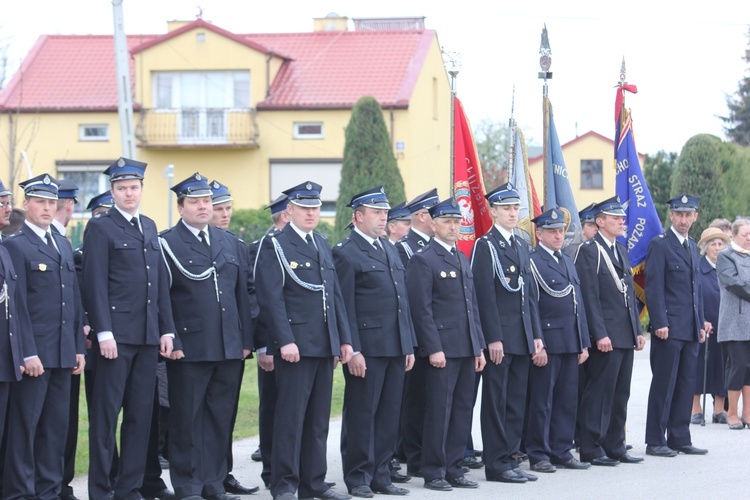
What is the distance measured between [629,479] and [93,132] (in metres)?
32.2

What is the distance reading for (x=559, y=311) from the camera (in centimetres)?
1080

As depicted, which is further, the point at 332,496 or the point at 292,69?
the point at 292,69

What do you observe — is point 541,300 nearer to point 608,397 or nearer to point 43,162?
point 608,397

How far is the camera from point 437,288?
32.5 feet

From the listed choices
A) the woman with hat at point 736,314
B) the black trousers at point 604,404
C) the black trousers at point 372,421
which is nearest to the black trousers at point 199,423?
the black trousers at point 372,421

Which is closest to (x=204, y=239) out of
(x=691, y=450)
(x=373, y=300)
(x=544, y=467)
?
(x=373, y=300)

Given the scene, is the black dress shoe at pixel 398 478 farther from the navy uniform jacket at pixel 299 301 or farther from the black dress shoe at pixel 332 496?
the navy uniform jacket at pixel 299 301

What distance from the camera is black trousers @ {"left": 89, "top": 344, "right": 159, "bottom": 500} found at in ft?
27.8

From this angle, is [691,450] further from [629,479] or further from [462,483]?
[462,483]

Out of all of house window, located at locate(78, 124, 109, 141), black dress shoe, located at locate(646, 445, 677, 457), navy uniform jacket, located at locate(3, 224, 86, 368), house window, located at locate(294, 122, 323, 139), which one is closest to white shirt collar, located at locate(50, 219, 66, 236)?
navy uniform jacket, located at locate(3, 224, 86, 368)

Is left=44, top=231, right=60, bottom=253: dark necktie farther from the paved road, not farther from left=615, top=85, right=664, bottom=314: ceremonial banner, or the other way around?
left=615, top=85, right=664, bottom=314: ceremonial banner

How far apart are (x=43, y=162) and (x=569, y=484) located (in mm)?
32519

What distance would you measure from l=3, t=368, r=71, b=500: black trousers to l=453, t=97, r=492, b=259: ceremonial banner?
5.33 m

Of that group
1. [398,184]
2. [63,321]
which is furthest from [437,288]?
[398,184]
